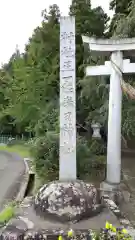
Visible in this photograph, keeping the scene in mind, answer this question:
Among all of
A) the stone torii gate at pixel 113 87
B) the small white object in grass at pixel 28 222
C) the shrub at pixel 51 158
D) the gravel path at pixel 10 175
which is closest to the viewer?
the small white object in grass at pixel 28 222

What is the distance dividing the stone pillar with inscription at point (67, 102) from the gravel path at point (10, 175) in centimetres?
272

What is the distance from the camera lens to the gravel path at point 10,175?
805 centimetres

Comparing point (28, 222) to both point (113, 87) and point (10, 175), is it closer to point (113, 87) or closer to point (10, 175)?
point (113, 87)

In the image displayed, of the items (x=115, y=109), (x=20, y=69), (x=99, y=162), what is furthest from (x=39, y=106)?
(x=115, y=109)

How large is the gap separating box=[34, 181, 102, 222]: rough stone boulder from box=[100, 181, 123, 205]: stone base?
71.6 inches

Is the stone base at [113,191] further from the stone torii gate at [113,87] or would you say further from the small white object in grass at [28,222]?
the small white object in grass at [28,222]

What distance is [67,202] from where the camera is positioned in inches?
179

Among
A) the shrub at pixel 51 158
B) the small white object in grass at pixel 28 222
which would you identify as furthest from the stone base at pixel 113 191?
the small white object in grass at pixel 28 222

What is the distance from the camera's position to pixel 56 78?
1401 cm

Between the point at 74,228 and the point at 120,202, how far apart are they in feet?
9.18

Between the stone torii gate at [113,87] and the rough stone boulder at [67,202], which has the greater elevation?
the stone torii gate at [113,87]

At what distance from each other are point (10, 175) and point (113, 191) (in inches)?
214

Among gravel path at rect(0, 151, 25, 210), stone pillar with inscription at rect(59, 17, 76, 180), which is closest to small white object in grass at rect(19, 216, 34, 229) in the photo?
stone pillar with inscription at rect(59, 17, 76, 180)

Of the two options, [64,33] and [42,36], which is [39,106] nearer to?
[42,36]
